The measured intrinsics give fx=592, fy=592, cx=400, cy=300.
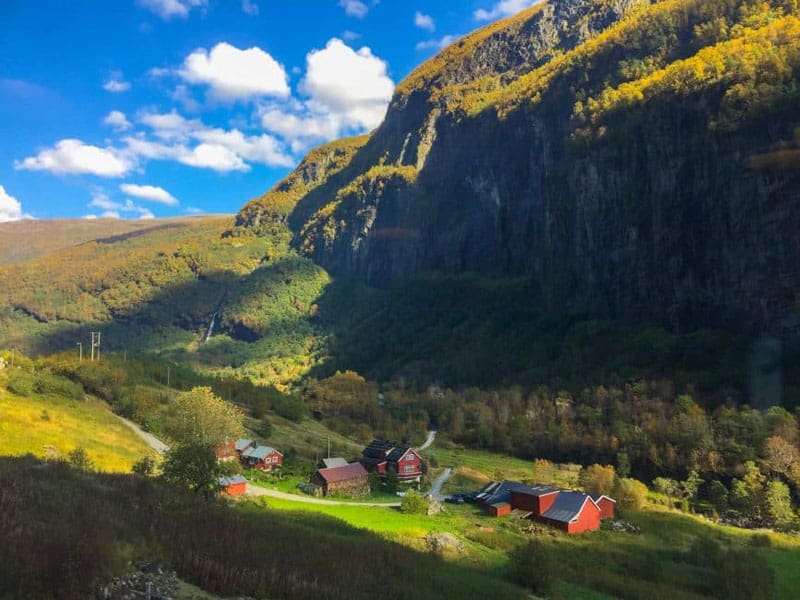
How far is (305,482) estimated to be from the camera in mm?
51656

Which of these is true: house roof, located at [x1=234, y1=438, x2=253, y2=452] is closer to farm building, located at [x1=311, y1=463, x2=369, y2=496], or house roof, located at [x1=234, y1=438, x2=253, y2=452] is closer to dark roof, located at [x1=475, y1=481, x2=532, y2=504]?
farm building, located at [x1=311, y1=463, x2=369, y2=496]

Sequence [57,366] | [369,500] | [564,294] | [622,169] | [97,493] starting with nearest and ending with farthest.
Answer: [97,493]
[369,500]
[57,366]
[622,169]
[564,294]

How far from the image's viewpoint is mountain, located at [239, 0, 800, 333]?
283ft

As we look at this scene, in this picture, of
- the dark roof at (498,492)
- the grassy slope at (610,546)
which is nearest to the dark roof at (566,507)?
the grassy slope at (610,546)

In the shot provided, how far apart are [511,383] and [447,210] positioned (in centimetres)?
9058

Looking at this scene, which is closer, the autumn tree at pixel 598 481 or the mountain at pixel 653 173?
the autumn tree at pixel 598 481

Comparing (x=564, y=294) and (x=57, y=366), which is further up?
(x=564, y=294)

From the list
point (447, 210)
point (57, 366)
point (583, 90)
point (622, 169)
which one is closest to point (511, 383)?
point (622, 169)

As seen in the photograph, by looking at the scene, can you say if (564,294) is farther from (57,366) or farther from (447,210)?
(57,366)

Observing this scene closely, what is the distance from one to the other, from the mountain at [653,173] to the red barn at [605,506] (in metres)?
44.8

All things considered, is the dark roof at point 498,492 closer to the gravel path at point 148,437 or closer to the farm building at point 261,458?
the farm building at point 261,458

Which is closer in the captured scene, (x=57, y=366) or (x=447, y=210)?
(x=57, y=366)

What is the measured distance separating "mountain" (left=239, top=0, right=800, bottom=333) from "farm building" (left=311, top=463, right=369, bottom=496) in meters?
60.6

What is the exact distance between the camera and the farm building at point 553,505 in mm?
45162
